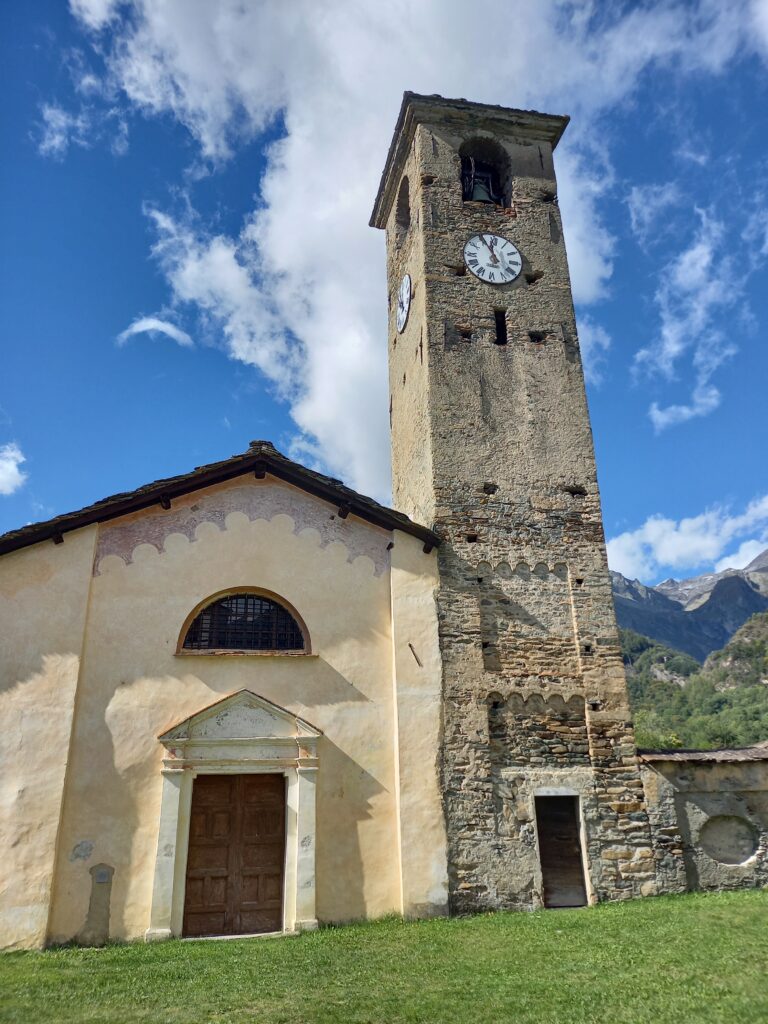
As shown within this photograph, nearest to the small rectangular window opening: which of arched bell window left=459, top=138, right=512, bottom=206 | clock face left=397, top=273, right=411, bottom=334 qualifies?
clock face left=397, top=273, right=411, bottom=334

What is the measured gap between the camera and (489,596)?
1098 cm

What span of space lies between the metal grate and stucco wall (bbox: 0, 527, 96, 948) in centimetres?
159

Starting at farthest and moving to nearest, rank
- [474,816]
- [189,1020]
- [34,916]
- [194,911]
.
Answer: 1. [474,816]
2. [194,911]
3. [34,916]
4. [189,1020]

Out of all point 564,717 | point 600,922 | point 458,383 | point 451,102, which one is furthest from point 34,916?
point 451,102

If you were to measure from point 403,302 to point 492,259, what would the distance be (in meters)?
2.13

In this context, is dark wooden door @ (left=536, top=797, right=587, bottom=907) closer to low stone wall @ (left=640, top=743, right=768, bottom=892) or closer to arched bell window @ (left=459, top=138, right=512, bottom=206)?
low stone wall @ (left=640, top=743, right=768, bottom=892)

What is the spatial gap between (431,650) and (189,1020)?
563 cm

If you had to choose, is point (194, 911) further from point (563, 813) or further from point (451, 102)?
point (451, 102)

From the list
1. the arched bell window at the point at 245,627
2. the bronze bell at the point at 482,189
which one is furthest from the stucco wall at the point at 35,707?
the bronze bell at the point at 482,189

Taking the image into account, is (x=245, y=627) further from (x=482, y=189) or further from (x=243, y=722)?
(x=482, y=189)

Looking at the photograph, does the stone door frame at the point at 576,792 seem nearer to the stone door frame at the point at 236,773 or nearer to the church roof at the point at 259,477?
the stone door frame at the point at 236,773

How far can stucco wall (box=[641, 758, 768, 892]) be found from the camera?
385 inches

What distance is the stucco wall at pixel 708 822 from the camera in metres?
9.77

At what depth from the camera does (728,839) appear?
1001 centimetres
